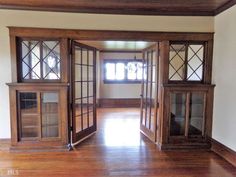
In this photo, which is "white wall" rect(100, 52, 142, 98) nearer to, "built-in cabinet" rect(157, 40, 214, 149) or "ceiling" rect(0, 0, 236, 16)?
"built-in cabinet" rect(157, 40, 214, 149)

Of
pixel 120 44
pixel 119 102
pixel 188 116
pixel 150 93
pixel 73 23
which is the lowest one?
pixel 119 102

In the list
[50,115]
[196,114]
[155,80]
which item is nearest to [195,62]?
[155,80]

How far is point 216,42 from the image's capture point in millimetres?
3824

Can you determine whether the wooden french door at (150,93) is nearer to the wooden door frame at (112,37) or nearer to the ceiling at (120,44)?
the wooden door frame at (112,37)

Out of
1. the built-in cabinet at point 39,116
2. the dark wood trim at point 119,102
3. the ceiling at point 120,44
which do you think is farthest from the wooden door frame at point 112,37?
the dark wood trim at point 119,102

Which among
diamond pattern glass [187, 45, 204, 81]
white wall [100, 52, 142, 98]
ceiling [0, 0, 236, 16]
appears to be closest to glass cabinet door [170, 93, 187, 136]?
diamond pattern glass [187, 45, 204, 81]

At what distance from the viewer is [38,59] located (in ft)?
12.4

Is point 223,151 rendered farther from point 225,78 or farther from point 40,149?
point 40,149

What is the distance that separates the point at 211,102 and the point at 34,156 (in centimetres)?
339

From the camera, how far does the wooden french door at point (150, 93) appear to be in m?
4.23

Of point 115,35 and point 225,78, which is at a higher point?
point 115,35

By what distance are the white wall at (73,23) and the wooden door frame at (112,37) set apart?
3.2 inches

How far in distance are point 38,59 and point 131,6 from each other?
6.34 feet

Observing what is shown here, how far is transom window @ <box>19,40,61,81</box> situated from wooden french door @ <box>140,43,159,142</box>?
1.93m
